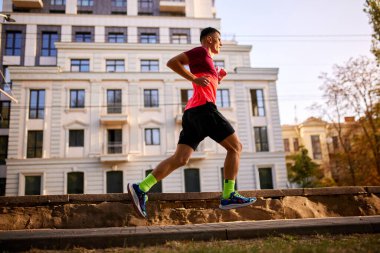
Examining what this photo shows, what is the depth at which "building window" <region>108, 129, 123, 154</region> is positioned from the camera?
88.1ft

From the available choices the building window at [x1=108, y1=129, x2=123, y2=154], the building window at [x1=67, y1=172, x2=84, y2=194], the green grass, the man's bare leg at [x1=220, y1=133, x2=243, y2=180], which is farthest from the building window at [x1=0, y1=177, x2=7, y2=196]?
the man's bare leg at [x1=220, y1=133, x2=243, y2=180]


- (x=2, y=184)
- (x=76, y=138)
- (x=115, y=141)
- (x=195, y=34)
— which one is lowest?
(x=2, y=184)

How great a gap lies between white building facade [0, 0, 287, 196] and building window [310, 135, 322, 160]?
16149mm

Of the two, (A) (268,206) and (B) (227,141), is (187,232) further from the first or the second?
Answer: (A) (268,206)

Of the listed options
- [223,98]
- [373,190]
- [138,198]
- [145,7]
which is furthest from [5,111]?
[373,190]

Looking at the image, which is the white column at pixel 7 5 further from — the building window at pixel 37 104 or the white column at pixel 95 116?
the white column at pixel 95 116

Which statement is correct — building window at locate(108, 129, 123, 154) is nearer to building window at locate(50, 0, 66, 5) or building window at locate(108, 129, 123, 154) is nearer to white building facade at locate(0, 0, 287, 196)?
white building facade at locate(0, 0, 287, 196)

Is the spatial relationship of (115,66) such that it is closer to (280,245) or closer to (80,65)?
(80,65)

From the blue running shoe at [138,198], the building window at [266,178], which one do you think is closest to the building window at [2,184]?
the building window at [266,178]

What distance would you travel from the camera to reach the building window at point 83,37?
3200 centimetres

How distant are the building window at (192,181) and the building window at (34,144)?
12.5 meters

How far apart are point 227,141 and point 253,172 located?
81.0 feet

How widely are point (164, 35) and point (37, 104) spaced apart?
1445cm

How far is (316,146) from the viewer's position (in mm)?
43312
